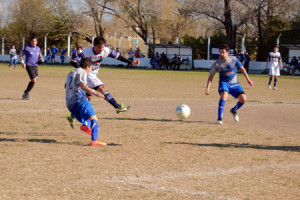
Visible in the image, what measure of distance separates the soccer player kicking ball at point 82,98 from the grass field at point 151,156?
312mm

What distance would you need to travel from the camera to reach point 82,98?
812cm

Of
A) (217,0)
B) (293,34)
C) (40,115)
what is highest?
(217,0)

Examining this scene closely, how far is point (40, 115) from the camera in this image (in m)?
11.6

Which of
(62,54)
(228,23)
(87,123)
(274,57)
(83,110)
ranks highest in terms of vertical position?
(228,23)

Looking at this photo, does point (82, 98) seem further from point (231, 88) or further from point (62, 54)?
point (62, 54)

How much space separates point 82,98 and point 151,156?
171 cm

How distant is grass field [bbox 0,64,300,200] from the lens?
5.29 metres

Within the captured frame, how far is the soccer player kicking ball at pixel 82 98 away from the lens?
25.8ft

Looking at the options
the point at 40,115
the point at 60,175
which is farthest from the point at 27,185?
the point at 40,115

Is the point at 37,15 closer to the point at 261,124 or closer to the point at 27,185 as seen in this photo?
the point at 261,124

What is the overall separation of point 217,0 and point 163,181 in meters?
46.8

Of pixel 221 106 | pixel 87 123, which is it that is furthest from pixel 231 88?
pixel 87 123

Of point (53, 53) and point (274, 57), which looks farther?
point (53, 53)

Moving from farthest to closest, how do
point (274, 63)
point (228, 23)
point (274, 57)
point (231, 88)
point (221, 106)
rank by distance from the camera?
point (228, 23) → point (274, 63) → point (274, 57) → point (231, 88) → point (221, 106)
